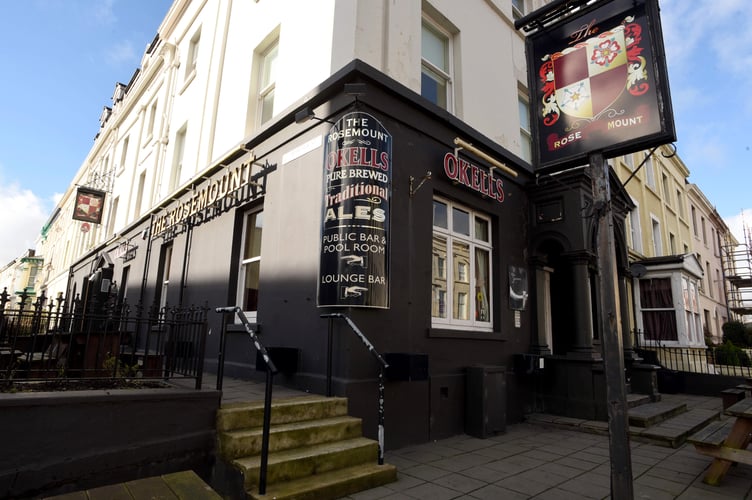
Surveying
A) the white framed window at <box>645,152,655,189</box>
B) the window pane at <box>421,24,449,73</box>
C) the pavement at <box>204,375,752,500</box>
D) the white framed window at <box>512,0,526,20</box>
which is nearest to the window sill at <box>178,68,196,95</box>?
the window pane at <box>421,24,449,73</box>

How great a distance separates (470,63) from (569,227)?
385cm

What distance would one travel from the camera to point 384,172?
573 centimetres

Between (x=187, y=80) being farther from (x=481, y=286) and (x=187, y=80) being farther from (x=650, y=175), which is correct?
(x=650, y=175)

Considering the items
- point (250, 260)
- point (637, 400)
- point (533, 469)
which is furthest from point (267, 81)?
point (637, 400)

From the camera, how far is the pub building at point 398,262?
18.0 ft

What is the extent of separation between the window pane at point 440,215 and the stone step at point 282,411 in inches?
136

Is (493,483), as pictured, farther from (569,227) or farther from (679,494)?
(569,227)

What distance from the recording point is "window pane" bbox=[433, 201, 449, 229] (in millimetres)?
7184

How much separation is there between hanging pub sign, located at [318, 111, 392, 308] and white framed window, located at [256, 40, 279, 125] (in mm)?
3306

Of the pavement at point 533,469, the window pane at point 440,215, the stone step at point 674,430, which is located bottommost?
the pavement at point 533,469

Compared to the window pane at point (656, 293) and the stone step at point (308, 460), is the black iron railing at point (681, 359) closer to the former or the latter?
the window pane at point (656, 293)

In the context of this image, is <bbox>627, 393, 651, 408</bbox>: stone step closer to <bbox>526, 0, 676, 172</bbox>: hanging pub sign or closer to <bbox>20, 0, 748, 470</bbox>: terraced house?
<bbox>20, 0, 748, 470</bbox>: terraced house

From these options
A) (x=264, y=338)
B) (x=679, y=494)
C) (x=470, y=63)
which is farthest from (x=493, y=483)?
(x=470, y=63)

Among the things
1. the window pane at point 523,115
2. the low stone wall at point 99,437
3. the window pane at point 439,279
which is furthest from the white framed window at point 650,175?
the low stone wall at point 99,437
